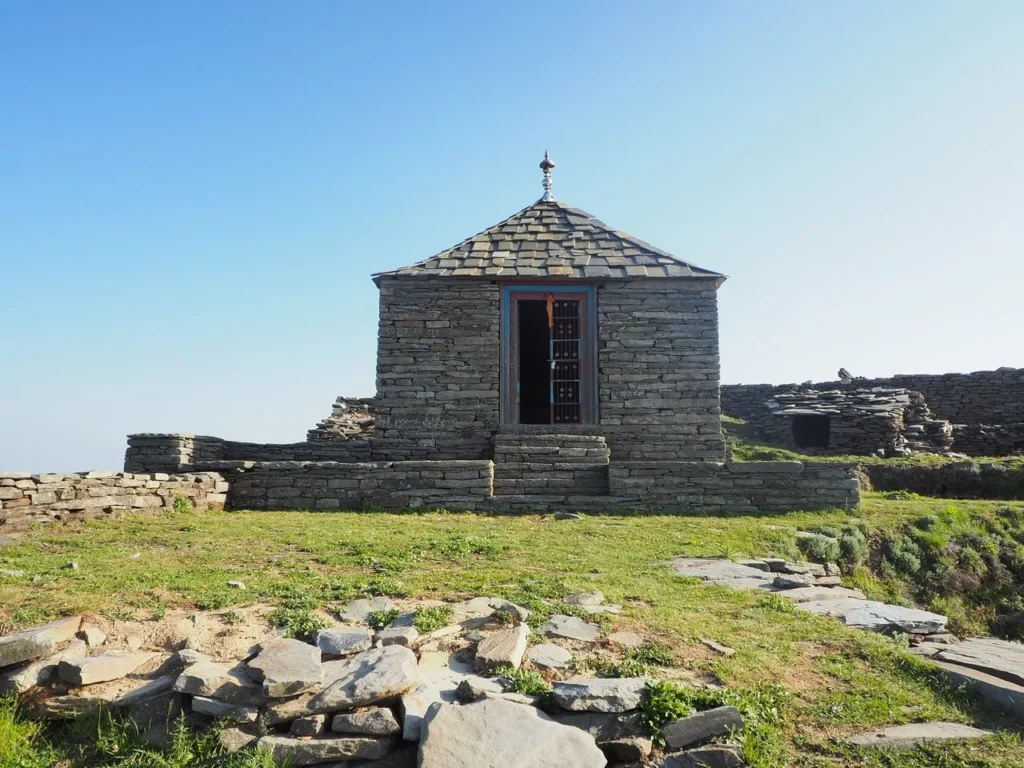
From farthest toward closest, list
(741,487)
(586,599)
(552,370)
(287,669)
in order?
(552,370) → (741,487) → (586,599) → (287,669)

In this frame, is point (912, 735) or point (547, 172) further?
point (547, 172)

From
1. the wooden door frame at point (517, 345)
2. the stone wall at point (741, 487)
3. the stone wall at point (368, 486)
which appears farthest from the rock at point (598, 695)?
the wooden door frame at point (517, 345)

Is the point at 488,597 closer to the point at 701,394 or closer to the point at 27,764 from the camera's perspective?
the point at 27,764

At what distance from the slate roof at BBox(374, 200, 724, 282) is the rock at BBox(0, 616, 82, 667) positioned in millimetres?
8952

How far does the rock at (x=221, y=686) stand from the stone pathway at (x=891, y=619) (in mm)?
3886

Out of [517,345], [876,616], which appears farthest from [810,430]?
[876,616]

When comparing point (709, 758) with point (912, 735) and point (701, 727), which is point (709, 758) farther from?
point (912, 735)

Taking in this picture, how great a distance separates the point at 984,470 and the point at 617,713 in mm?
13987

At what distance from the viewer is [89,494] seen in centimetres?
855

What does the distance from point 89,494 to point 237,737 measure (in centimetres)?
639

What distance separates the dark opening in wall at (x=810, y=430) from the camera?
762 inches

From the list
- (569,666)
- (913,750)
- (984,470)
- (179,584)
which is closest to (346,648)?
(569,666)

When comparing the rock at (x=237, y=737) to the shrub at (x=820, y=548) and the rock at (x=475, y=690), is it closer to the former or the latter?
the rock at (x=475, y=690)

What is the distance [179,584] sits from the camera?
5.32 meters
